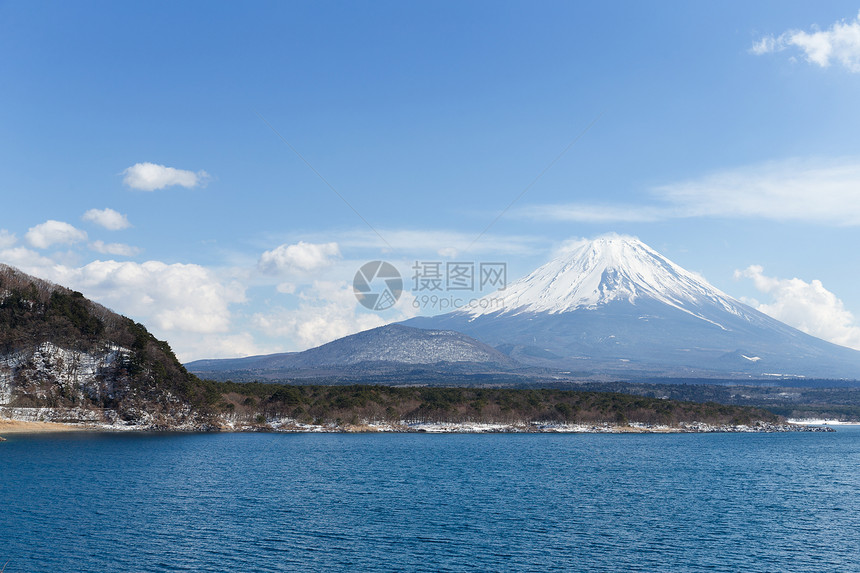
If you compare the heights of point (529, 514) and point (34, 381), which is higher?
point (34, 381)

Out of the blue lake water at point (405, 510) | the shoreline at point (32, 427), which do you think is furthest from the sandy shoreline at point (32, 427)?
the blue lake water at point (405, 510)

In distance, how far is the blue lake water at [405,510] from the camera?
39406mm

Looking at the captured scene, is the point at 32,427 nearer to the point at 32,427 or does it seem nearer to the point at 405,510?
the point at 32,427

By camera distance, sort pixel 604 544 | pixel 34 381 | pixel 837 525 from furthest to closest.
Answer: pixel 34 381
pixel 837 525
pixel 604 544

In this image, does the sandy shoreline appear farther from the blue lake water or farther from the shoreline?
the blue lake water

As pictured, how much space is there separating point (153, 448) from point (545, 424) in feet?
279

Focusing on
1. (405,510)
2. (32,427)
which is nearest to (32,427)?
(32,427)

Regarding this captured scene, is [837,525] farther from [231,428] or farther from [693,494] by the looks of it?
[231,428]

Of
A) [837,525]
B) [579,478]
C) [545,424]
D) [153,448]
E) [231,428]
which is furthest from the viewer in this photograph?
[545,424]

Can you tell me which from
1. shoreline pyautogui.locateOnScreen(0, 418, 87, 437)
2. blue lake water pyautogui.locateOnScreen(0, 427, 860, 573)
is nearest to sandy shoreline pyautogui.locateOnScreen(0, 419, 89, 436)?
shoreline pyautogui.locateOnScreen(0, 418, 87, 437)

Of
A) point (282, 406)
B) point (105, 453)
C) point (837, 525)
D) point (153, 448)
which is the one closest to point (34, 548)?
point (105, 453)

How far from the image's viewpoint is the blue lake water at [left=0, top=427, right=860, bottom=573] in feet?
129

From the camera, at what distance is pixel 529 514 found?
51.9 metres

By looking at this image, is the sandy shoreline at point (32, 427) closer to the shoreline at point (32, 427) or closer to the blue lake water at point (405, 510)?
the shoreline at point (32, 427)
